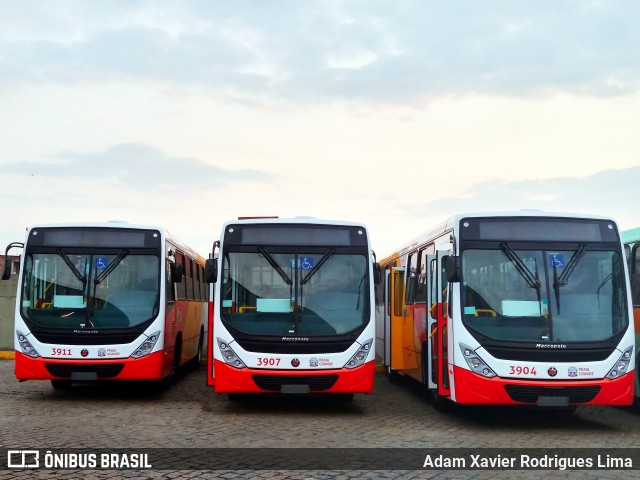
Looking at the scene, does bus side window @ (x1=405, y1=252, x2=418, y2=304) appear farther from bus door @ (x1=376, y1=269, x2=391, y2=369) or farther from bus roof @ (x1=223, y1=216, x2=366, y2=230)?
bus roof @ (x1=223, y1=216, x2=366, y2=230)

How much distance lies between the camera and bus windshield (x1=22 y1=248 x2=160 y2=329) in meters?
13.5

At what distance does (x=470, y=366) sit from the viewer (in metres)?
11.0

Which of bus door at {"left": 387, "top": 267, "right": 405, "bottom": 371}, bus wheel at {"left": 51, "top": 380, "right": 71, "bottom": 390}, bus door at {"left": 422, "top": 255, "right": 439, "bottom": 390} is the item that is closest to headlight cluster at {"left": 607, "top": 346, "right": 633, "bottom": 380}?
bus door at {"left": 422, "top": 255, "right": 439, "bottom": 390}

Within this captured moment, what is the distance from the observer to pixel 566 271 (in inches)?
446

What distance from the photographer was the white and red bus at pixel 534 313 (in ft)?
35.7

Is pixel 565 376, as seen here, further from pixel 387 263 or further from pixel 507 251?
pixel 387 263

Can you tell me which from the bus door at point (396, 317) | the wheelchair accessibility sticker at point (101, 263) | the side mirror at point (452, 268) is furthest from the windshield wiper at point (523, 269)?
the wheelchair accessibility sticker at point (101, 263)

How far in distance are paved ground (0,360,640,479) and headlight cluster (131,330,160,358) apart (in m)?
0.82

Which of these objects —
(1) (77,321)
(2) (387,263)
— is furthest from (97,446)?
(2) (387,263)

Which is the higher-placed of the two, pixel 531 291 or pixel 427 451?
pixel 531 291

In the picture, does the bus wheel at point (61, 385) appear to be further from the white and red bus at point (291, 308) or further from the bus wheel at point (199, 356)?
the bus wheel at point (199, 356)

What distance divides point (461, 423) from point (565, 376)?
1.70 metres

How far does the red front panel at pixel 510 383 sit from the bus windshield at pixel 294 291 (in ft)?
6.64

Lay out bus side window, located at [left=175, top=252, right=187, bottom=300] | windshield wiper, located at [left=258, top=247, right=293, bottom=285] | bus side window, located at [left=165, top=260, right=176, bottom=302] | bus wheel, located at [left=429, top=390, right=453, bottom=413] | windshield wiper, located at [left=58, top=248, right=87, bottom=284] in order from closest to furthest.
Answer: windshield wiper, located at [left=258, top=247, right=293, bottom=285] → bus wheel, located at [left=429, top=390, right=453, bottom=413] → windshield wiper, located at [left=58, top=248, right=87, bottom=284] → bus side window, located at [left=165, top=260, right=176, bottom=302] → bus side window, located at [left=175, top=252, right=187, bottom=300]
